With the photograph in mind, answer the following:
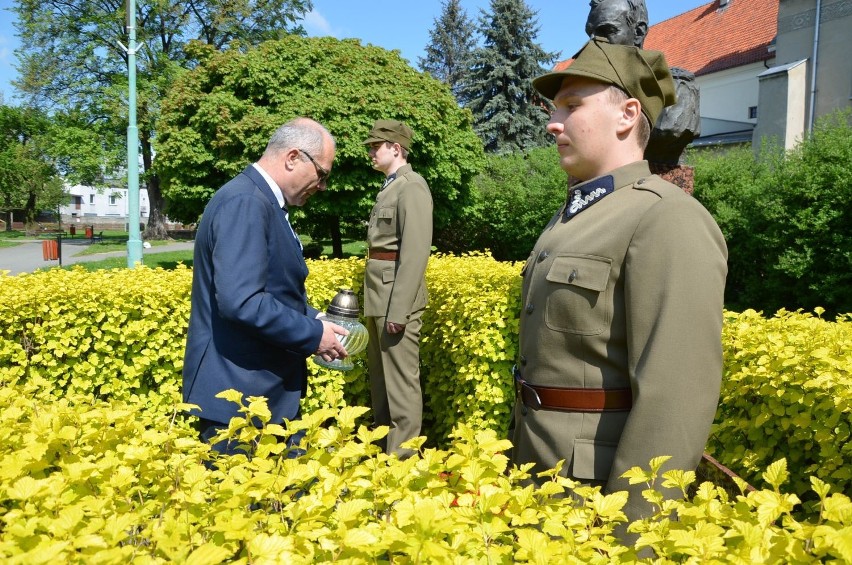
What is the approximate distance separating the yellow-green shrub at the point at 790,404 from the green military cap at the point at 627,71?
1246 millimetres

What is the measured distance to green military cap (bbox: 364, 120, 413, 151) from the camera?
4.86 m

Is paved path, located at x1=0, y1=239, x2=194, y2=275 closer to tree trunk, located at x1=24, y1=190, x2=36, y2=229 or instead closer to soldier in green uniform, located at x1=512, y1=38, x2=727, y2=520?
tree trunk, located at x1=24, y1=190, x2=36, y2=229

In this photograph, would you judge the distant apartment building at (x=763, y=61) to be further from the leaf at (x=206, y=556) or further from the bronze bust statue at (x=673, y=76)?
the leaf at (x=206, y=556)

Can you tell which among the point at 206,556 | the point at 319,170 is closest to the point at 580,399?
the point at 206,556

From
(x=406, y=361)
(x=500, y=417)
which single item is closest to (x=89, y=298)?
(x=406, y=361)

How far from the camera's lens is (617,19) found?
3615mm

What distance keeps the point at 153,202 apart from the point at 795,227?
31949 millimetres

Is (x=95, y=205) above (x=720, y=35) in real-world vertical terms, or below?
below

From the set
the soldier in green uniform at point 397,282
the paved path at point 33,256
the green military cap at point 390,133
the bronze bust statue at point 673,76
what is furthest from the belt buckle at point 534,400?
the paved path at point 33,256

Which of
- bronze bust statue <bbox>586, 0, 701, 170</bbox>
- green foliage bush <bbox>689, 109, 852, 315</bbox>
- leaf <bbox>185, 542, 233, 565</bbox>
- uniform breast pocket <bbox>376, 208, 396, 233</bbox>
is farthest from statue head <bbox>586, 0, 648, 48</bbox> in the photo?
green foliage bush <bbox>689, 109, 852, 315</bbox>

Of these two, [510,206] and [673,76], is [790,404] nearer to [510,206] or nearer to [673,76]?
[673,76]

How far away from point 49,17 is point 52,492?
3668 cm

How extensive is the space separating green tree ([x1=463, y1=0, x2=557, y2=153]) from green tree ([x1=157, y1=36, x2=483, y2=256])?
12775 mm

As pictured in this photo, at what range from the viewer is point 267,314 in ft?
8.27
